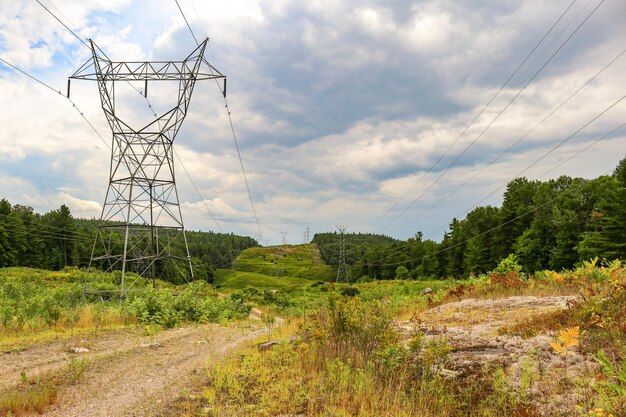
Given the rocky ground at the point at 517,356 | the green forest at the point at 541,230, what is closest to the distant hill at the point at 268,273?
the green forest at the point at 541,230

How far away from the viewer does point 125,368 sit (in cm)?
925

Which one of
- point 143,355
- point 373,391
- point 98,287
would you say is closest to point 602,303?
point 373,391

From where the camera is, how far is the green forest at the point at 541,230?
160 feet

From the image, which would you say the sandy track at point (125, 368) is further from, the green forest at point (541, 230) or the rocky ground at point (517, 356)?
the green forest at point (541, 230)

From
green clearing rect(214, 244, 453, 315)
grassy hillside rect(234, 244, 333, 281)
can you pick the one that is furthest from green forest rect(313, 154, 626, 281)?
grassy hillside rect(234, 244, 333, 281)

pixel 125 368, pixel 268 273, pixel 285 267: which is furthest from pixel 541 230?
pixel 285 267

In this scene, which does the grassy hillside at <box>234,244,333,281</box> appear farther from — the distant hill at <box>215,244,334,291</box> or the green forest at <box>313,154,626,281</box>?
the green forest at <box>313,154,626,281</box>

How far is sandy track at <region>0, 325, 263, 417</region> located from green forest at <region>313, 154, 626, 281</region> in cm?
4380

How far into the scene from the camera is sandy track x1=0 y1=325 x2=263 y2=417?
6723 mm

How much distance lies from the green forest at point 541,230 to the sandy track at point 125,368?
43.8 meters

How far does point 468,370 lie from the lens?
22.8 feet

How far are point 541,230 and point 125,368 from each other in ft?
218

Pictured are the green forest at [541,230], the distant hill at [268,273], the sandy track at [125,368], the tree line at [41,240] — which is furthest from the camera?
the distant hill at [268,273]

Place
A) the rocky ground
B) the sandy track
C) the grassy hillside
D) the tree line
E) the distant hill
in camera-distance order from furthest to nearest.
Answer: the grassy hillside < the distant hill < the tree line < the sandy track < the rocky ground
